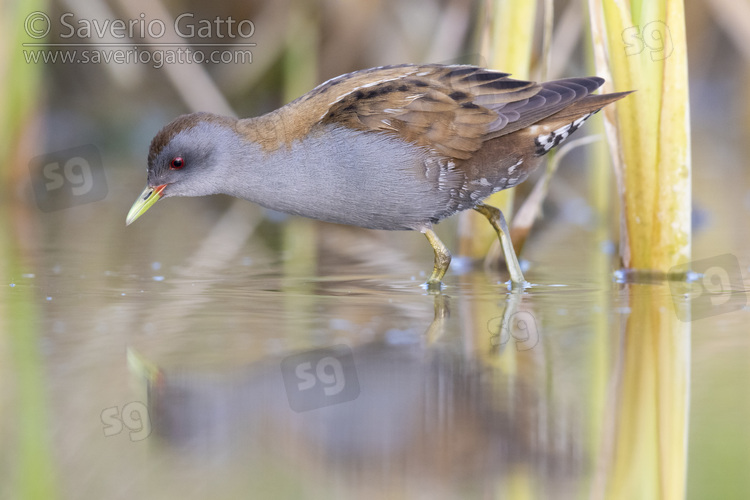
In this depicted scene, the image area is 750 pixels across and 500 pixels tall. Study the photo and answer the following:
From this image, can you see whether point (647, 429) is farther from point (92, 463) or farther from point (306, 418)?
point (92, 463)

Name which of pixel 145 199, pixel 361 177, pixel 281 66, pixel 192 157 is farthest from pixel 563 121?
pixel 281 66

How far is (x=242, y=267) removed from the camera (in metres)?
4.42

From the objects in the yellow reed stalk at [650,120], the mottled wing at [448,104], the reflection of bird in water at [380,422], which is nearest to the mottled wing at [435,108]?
the mottled wing at [448,104]

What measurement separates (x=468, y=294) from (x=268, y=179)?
827 millimetres

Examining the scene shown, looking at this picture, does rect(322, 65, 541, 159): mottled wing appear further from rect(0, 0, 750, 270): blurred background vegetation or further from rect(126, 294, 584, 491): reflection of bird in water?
rect(126, 294, 584, 491): reflection of bird in water

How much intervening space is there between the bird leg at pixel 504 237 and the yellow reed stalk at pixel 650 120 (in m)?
0.44

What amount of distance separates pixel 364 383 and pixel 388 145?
1.33 metres

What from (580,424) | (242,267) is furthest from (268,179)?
(580,424)

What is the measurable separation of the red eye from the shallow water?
1.42 feet

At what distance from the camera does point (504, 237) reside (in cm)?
414

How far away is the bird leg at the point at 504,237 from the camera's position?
403 centimetres

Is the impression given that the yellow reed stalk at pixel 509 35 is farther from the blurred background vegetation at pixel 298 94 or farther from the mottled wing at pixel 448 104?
the mottled wing at pixel 448 104

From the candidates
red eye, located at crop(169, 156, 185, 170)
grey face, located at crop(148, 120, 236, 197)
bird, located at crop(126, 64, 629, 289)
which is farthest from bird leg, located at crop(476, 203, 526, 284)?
red eye, located at crop(169, 156, 185, 170)

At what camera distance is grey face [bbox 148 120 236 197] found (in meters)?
3.96
